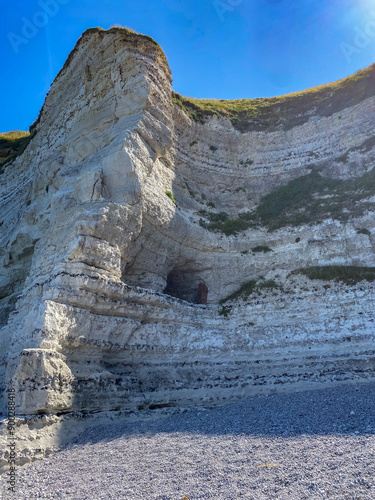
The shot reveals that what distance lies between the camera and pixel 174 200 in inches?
677

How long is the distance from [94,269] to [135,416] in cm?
468

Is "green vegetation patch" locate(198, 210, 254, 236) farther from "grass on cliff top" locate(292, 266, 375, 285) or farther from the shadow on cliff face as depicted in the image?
the shadow on cliff face

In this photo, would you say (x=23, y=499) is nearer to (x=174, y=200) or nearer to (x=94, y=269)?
(x=94, y=269)

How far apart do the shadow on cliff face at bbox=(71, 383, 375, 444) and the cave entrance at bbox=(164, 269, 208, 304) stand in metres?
7.24

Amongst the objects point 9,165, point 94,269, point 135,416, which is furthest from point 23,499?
point 9,165

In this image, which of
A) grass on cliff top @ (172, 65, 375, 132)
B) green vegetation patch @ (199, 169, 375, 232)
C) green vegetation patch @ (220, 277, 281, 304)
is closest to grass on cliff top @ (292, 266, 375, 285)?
green vegetation patch @ (220, 277, 281, 304)

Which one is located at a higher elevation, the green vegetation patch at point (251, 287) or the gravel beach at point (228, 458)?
the green vegetation patch at point (251, 287)

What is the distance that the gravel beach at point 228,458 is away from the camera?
520 cm

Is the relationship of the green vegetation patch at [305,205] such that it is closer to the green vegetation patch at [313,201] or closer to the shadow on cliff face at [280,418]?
the green vegetation patch at [313,201]

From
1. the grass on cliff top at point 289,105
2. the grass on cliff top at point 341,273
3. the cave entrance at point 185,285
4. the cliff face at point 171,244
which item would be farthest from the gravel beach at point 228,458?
the grass on cliff top at point 289,105

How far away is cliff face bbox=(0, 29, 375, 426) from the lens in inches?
423

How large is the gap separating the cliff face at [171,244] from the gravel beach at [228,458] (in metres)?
1.86

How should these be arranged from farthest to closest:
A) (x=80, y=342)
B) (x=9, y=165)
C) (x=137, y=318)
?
(x=9, y=165)
(x=137, y=318)
(x=80, y=342)

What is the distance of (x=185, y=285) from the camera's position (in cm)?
1762
